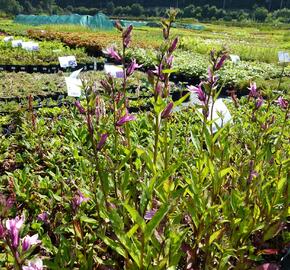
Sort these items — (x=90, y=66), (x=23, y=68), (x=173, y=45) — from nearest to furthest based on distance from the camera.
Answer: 1. (x=173, y=45)
2. (x=23, y=68)
3. (x=90, y=66)

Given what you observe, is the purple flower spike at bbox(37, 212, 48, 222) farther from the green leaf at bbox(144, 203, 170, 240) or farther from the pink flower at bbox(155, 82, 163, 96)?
the pink flower at bbox(155, 82, 163, 96)

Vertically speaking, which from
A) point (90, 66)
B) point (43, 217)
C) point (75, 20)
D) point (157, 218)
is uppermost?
point (157, 218)

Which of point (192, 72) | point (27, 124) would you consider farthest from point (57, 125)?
point (192, 72)

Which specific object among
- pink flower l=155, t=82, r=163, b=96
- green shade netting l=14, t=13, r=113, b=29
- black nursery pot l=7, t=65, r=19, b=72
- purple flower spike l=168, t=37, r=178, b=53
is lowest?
green shade netting l=14, t=13, r=113, b=29

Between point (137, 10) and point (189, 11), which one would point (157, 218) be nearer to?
point (189, 11)

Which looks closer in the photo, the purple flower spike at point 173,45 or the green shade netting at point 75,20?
the purple flower spike at point 173,45

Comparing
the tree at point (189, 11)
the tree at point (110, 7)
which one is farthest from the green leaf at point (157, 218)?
the tree at point (110, 7)

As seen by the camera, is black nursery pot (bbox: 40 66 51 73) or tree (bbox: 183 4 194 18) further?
tree (bbox: 183 4 194 18)

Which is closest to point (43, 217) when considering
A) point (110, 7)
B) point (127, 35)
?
point (127, 35)

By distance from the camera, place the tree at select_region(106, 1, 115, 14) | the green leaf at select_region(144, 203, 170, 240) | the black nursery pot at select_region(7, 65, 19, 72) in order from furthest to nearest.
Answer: the tree at select_region(106, 1, 115, 14), the black nursery pot at select_region(7, 65, 19, 72), the green leaf at select_region(144, 203, 170, 240)

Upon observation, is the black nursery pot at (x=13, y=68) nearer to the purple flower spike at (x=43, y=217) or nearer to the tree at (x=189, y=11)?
the purple flower spike at (x=43, y=217)

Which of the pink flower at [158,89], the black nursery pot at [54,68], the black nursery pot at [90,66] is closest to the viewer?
the pink flower at [158,89]

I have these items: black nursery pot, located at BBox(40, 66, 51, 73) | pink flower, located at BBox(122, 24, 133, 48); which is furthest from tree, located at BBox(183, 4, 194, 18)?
pink flower, located at BBox(122, 24, 133, 48)

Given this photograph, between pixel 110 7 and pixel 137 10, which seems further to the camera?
pixel 110 7
